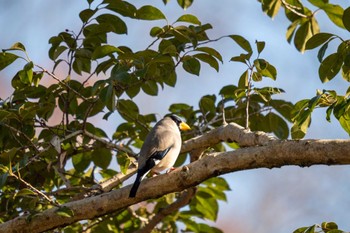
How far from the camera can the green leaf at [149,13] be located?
169 inches

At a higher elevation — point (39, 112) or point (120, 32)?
point (120, 32)

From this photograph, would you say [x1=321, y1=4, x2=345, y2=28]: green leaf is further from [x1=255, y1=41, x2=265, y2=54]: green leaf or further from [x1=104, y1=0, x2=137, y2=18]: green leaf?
[x1=104, y1=0, x2=137, y2=18]: green leaf

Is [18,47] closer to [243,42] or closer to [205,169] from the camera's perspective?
[243,42]

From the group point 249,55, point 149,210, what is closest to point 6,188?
point 149,210

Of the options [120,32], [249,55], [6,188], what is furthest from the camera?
[6,188]

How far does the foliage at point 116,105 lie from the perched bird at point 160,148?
144mm

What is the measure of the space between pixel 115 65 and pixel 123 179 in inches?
30.2

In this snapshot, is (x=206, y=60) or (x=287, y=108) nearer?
(x=206, y=60)

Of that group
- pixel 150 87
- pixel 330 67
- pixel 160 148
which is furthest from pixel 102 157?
pixel 330 67

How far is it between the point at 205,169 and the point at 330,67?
78 cm

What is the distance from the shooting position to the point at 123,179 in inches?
181

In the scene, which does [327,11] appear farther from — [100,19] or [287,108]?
[100,19]

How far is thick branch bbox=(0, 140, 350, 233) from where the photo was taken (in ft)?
10.3

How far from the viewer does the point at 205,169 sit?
354cm
